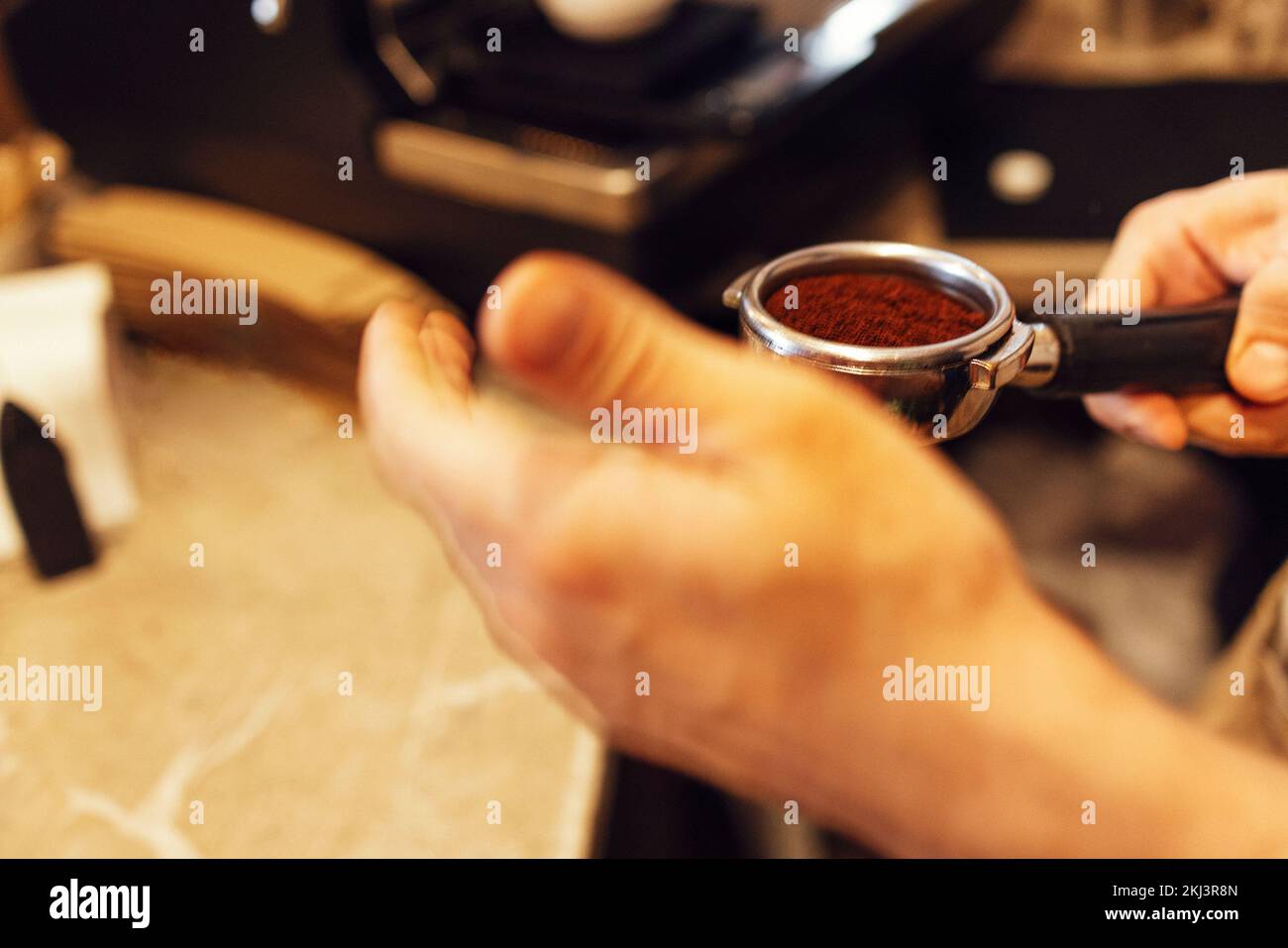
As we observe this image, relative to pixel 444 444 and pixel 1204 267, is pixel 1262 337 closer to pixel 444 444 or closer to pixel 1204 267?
pixel 1204 267

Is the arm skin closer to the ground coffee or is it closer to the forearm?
the forearm

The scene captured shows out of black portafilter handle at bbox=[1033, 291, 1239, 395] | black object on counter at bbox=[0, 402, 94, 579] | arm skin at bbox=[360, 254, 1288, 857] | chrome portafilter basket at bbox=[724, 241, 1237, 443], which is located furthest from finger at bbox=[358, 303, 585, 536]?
black object on counter at bbox=[0, 402, 94, 579]

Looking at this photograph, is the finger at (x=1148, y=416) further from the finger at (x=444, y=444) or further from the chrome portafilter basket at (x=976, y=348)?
the finger at (x=444, y=444)

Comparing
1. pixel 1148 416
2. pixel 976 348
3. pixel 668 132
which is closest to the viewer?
pixel 976 348

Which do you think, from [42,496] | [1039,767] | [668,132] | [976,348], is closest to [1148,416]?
[976,348]
